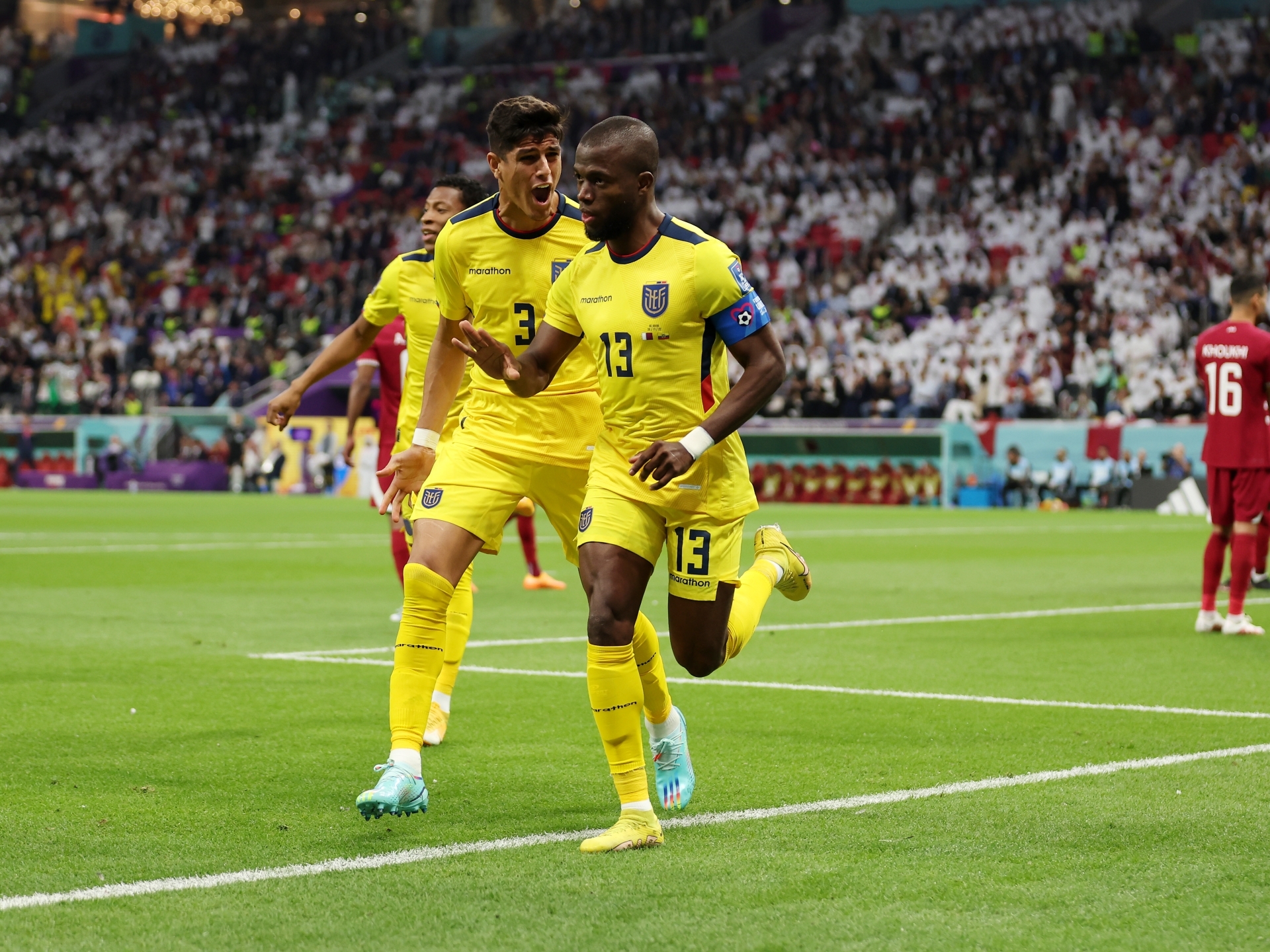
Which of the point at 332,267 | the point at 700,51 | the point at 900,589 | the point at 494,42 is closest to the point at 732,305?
the point at 900,589

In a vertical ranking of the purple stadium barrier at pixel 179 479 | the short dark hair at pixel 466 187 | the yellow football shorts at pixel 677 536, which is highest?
the short dark hair at pixel 466 187

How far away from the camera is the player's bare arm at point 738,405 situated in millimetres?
4980

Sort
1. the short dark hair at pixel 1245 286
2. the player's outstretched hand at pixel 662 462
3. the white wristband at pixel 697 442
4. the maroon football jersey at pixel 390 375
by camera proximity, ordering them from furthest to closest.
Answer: the short dark hair at pixel 1245 286 < the maroon football jersey at pixel 390 375 < the white wristband at pixel 697 442 < the player's outstretched hand at pixel 662 462

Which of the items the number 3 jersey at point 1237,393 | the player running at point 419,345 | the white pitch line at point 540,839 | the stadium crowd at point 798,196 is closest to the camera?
the white pitch line at point 540,839

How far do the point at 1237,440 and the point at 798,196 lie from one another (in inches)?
1143

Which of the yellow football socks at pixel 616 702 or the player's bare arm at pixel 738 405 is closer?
the player's bare arm at pixel 738 405

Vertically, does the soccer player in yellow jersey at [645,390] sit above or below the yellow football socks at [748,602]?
above

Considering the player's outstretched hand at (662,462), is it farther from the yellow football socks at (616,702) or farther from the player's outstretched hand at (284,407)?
the player's outstretched hand at (284,407)

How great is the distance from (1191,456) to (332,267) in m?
→ 23.6

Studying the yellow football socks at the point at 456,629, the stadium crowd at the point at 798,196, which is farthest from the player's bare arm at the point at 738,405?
the stadium crowd at the point at 798,196

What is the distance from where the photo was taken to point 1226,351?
10969 mm

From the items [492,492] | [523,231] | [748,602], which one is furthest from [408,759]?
[523,231]

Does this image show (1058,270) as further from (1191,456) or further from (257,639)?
(257,639)

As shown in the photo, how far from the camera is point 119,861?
4.65m
